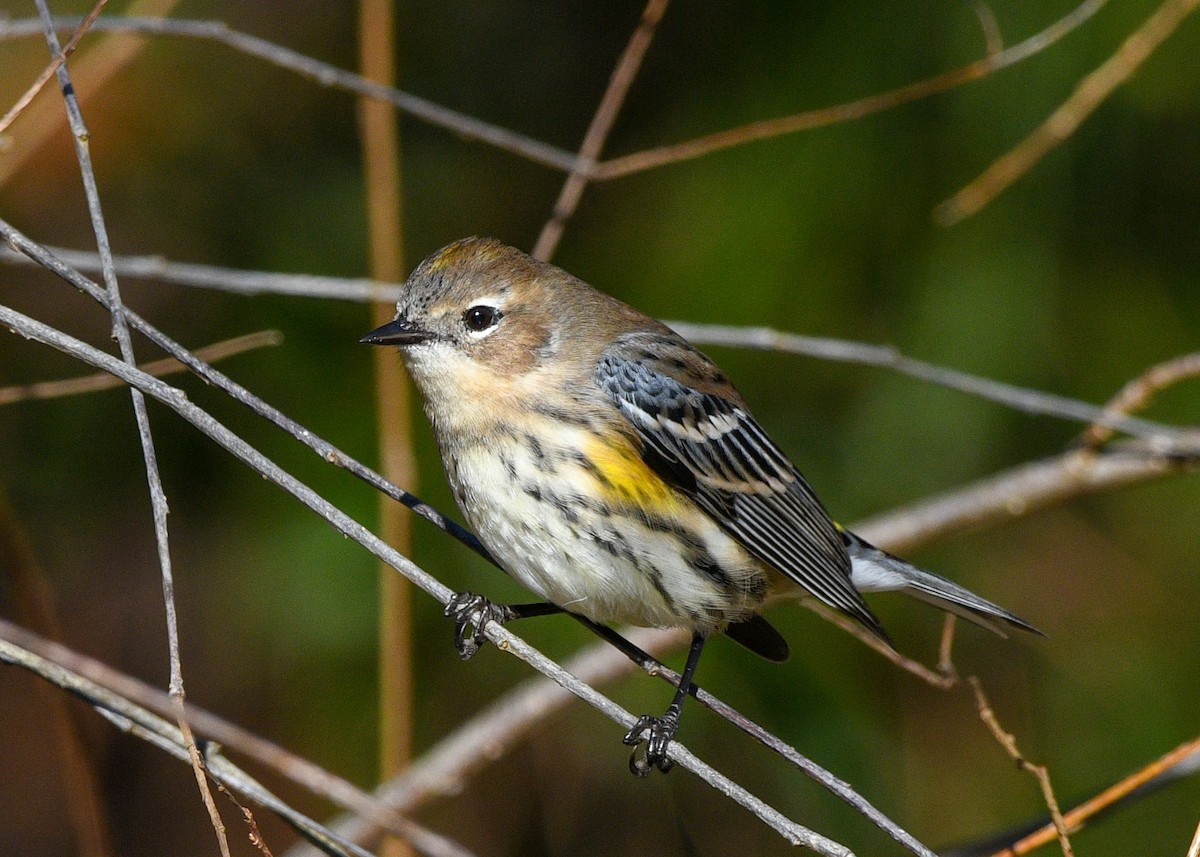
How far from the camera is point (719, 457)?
293 cm

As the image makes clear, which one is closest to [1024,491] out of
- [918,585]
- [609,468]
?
[918,585]

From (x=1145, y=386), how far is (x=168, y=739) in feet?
8.00

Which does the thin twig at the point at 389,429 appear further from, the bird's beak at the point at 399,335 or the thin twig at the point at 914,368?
the thin twig at the point at 914,368

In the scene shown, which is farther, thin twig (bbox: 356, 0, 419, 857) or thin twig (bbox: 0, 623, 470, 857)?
thin twig (bbox: 356, 0, 419, 857)

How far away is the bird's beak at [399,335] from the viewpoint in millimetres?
2592

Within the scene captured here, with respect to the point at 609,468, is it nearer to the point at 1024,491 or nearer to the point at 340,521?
the point at 340,521

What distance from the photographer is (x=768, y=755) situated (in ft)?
12.6

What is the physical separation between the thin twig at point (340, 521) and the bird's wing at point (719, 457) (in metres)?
0.75

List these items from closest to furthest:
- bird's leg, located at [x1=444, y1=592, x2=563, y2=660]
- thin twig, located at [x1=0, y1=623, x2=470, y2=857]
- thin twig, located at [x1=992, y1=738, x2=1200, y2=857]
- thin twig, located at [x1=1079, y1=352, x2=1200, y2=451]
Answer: thin twig, located at [x1=0, y1=623, x2=470, y2=857], thin twig, located at [x1=992, y1=738, x2=1200, y2=857], bird's leg, located at [x1=444, y1=592, x2=563, y2=660], thin twig, located at [x1=1079, y1=352, x2=1200, y2=451]

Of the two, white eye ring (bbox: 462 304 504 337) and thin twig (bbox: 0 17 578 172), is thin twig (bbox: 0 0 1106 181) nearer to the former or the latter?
thin twig (bbox: 0 17 578 172)

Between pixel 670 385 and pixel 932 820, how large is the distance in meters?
1.81

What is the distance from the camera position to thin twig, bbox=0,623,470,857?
1.94 metres

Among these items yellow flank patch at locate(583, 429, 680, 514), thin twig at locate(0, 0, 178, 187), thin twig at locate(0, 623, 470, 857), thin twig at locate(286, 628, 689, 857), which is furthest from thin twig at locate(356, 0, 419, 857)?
thin twig at locate(0, 623, 470, 857)

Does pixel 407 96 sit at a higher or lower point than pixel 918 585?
higher
